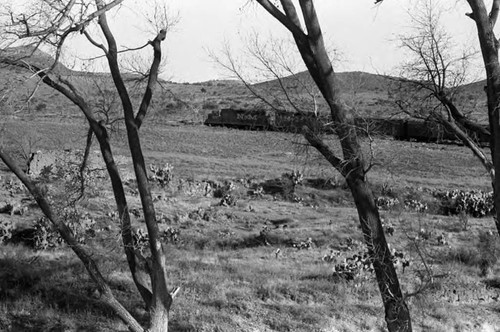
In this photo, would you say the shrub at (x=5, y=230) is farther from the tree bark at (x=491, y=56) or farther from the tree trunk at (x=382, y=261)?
the tree bark at (x=491, y=56)

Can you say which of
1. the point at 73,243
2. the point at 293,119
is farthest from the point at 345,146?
the point at 73,243

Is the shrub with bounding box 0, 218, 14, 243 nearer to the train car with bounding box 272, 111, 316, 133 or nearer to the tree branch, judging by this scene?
the tree branch

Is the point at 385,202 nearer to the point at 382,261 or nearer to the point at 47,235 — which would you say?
the point at 47,235

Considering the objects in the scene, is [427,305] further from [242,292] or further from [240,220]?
[240,220]

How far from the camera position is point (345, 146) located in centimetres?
966

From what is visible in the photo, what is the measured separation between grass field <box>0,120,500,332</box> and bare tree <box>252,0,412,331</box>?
1.45ft

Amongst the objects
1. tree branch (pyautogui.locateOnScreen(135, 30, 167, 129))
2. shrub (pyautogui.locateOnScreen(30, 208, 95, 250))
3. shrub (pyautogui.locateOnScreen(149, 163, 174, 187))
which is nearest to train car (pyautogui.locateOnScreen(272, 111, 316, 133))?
tree branch (pyautogui.locateOnScreen(135, 30, 167, 129))

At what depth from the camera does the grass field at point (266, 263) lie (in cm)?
1320

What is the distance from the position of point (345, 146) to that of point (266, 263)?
8.12 meters

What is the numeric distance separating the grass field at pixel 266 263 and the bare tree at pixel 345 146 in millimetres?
441

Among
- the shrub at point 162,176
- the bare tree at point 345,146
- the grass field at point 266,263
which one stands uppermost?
the bare tree at point 345,146

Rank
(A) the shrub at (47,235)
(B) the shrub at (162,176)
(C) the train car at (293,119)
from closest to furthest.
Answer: (C) the train car at (293,119), (A) the shrub at (47,235), (B) the shrub at (162,176)

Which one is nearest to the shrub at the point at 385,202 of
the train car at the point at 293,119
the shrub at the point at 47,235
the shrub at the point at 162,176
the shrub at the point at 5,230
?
the shrub at the point at 162,176

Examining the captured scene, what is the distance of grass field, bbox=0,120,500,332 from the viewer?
13195 mm
